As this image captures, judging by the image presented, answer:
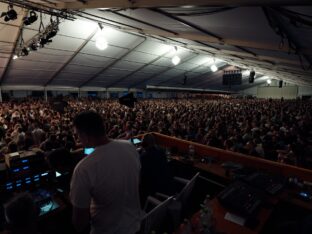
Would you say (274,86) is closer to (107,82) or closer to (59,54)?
(107,82)

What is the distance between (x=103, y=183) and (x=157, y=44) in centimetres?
1490

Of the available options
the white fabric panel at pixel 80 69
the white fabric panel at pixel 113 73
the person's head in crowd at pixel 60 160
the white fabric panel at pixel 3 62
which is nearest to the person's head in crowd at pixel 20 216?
the person's head in crowd at pixel 60 160

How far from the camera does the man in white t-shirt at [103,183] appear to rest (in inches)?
51.4

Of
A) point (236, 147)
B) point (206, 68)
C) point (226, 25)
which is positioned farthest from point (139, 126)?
point (206, 68)

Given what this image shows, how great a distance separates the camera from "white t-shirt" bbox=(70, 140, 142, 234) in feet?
4.27

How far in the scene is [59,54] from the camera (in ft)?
46.9

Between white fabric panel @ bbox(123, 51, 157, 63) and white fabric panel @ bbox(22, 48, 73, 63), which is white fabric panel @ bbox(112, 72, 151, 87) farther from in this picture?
white fabric panel @ bbox(22, 48, 73, 63)

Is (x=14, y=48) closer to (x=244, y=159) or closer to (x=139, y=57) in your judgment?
(x=139, y=57)

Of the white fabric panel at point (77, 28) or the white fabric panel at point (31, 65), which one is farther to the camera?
the white fabric panel at point (31, 65)

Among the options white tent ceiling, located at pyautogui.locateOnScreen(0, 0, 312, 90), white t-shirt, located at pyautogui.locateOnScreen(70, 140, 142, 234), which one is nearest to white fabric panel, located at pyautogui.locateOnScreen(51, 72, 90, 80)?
white tent ceiling, located at pyautogui.locateOnScreen(0, 0, 312, 90)

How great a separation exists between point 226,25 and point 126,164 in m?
3.44

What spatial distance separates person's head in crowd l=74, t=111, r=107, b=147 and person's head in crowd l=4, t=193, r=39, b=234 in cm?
74

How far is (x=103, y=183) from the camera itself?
1332 millimetres

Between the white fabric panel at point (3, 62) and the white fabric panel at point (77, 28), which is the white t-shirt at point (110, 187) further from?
the white fabric panel at point (3, 62)
